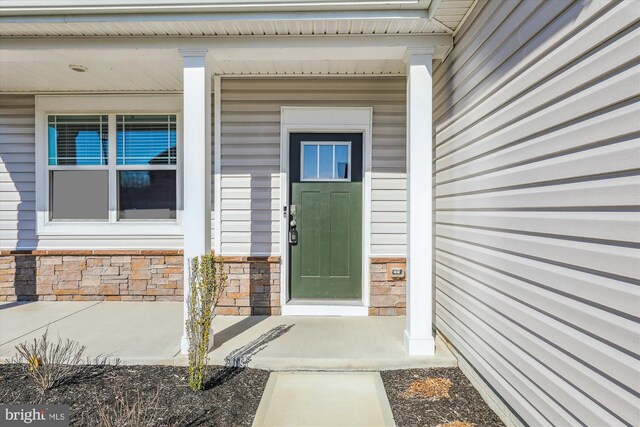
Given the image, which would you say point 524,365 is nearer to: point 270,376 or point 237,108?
point 270,376

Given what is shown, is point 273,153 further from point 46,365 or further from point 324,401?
point 46,365

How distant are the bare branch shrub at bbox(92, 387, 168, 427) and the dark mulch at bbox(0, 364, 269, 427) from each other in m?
0.03

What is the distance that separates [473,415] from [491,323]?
22.9 inches

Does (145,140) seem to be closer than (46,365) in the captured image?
No

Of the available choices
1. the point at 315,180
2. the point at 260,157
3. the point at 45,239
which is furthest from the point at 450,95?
the point at 45,239

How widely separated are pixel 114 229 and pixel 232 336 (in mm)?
2343

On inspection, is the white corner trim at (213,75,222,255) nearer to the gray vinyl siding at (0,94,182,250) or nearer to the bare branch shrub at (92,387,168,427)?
the gray vinyl siding at (0,94,182,250)

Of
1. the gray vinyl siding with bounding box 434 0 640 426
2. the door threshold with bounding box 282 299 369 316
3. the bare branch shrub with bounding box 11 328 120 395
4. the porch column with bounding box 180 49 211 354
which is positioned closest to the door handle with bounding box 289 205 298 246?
the door threshold with bounding box 282 299 369 316

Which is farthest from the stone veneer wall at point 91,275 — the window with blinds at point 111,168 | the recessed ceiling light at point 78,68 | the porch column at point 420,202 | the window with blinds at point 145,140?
the porch column at point 420,202

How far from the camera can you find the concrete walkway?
2.26m

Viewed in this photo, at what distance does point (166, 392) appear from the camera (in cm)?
253

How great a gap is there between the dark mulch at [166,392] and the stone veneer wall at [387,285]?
1.70 meters

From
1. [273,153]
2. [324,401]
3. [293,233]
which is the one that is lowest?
[324,401]

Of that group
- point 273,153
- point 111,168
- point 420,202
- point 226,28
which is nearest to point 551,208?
point 420,202
